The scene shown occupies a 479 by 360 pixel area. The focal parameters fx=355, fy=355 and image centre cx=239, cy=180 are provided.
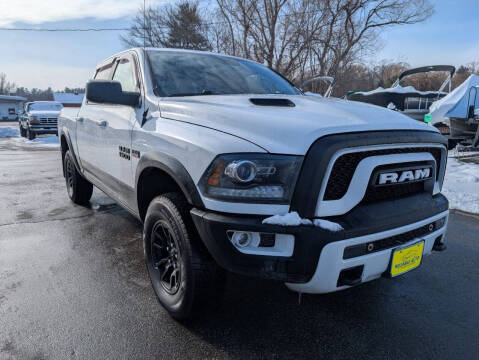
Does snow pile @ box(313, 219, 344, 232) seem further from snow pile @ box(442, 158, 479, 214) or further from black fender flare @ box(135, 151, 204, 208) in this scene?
snow pile @ box(442, 158, 479, 214)

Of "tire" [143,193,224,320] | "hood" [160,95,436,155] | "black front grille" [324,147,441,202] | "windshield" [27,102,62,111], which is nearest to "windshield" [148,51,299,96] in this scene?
"hood" [160,95,436,155]

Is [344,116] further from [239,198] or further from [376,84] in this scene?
[376,84]

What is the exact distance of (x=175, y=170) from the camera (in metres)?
2.09

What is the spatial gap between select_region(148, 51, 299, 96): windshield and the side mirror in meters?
0.24

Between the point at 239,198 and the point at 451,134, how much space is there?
367 inches

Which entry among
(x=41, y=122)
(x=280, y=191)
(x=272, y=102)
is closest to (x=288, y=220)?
(x=280, y=191)

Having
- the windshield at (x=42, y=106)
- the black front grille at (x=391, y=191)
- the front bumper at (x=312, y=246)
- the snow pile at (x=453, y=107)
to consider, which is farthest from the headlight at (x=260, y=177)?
the windshield at (x=42, y=106)

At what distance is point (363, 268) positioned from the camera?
6.07ft

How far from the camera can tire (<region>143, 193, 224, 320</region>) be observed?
2.03 metres

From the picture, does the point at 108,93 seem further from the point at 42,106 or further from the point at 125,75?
the point at 42,106

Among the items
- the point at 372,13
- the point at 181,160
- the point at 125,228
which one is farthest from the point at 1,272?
the point at 372,13

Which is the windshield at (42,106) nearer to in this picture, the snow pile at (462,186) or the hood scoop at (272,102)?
the snow pile at (462,186)

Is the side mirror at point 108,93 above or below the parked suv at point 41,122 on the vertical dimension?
above

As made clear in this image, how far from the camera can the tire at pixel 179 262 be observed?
79.8 inches
